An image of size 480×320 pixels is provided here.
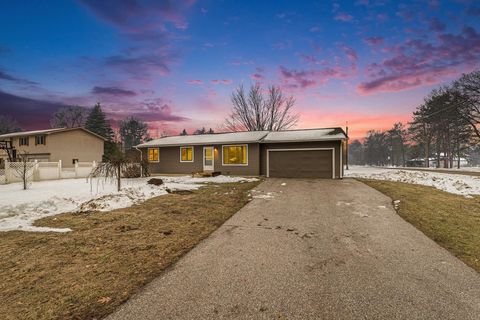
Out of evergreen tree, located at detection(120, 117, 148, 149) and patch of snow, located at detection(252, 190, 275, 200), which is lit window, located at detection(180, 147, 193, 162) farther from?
evergreen tree, located at detection(120, 117, 148, 149)

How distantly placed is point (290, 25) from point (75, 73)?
21805mm

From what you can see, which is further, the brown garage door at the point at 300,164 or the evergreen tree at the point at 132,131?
the evergreen tree at the point at 132,131

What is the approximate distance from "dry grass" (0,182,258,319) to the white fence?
10891 millimetres

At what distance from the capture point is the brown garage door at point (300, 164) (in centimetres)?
1630

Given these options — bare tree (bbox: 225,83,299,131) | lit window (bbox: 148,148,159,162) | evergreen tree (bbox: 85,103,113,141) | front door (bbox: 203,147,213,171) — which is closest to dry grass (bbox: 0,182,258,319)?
front door (bbox: 203,147,213,171)

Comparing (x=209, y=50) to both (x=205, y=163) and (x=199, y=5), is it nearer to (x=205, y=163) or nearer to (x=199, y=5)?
(x=199, y=5)

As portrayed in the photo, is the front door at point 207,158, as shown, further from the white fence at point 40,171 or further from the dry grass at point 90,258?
the dry grass at point 90,258

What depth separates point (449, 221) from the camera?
6117 mm

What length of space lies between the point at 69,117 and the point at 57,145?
91.8 ft

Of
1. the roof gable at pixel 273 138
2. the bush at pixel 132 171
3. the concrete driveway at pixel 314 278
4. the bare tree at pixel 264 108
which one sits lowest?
the concrete driveway at pixel 314 278

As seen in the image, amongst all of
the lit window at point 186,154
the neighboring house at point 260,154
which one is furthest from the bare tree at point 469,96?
the lit window at point 186,154

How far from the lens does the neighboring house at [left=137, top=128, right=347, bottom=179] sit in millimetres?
16281

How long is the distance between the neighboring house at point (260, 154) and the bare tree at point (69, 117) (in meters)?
41.1

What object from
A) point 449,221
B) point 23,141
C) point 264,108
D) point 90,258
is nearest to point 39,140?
point 23,141
